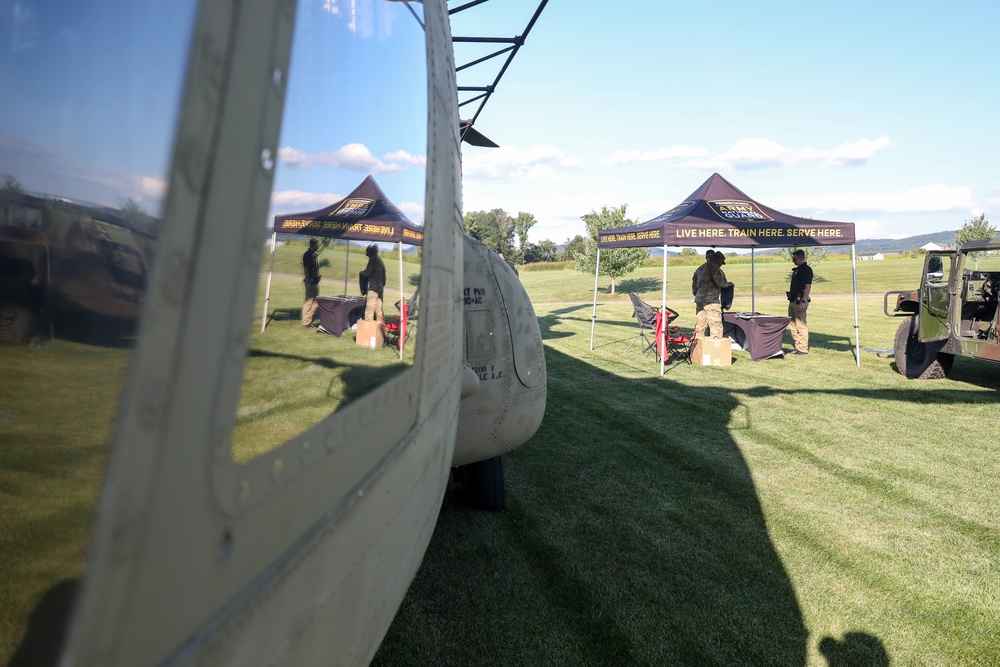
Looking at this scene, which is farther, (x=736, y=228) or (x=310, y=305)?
(x=736, y=228)

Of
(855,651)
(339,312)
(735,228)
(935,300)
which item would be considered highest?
(735,228)

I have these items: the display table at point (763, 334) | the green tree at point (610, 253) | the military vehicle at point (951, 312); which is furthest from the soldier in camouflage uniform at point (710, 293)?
the green tree at point (610, 253)

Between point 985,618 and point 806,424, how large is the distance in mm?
3468

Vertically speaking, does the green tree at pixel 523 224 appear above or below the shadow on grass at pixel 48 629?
above

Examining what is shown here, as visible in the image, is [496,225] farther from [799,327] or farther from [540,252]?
[799,327]

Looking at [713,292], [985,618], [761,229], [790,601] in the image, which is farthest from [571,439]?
[761,229]

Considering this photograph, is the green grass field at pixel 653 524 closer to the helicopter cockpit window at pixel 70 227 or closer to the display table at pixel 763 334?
the helicopter cockpit window at pixel 70 227

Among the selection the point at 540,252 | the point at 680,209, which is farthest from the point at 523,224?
the point at 680,209

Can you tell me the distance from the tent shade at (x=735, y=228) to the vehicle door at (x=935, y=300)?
1506 millimetres

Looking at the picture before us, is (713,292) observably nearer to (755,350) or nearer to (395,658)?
(755,350)

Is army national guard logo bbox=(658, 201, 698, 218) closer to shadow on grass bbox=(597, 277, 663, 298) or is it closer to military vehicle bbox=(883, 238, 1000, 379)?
military vehicle bbox=(883, 238, 1000, 379)

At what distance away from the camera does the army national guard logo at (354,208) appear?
3.49 ft

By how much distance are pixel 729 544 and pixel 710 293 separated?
6767 millimetres

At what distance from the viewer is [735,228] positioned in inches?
384
